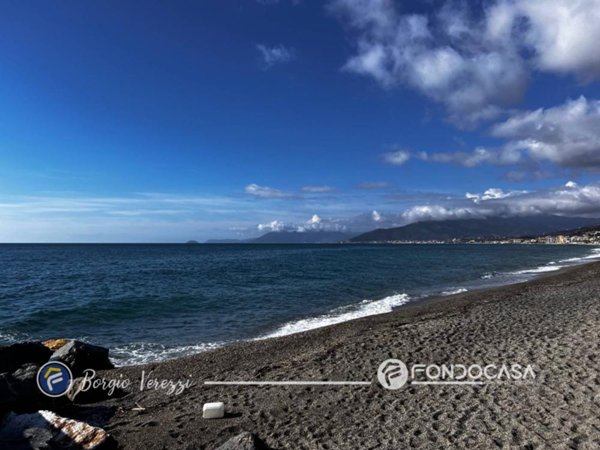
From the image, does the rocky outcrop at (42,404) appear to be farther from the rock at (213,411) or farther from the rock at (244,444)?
the rock at (244,444)

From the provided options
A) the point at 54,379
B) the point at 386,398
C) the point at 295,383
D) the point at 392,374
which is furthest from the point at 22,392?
the point at 392,374

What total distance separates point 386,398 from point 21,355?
385 inches

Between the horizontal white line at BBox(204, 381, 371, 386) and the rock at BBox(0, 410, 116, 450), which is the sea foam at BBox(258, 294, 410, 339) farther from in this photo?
the rock at BBox(0, 410, 116, 450)

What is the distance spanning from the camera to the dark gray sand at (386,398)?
263 inches

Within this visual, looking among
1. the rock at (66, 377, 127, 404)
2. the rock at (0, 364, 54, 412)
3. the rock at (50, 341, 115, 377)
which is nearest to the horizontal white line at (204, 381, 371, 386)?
the rock at (66, 377, 127, 404)

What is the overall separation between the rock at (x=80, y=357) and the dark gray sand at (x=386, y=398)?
0.68 meters

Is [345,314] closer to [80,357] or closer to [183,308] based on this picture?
[183,308]

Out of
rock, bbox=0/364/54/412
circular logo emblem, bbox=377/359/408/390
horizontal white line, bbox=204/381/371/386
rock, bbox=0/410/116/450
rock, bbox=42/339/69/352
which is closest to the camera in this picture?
rock, bbox=0/410/116/450

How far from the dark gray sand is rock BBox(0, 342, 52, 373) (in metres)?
2.04

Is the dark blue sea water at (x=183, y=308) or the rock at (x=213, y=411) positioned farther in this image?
the dark blue sea water at (x=183, y=308)

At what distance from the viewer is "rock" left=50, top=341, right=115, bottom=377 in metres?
10.9

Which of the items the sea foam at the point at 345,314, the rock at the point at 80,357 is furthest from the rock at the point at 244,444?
the sea foam at the point at 345,314

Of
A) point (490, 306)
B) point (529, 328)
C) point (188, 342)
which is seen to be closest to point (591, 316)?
point (529, 328)

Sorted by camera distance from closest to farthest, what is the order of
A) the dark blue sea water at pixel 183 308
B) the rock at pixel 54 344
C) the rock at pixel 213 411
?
the rock at pixel 213 411 < the rock at pixel 54 344 < the dark blue sea water at pixel 183 308
